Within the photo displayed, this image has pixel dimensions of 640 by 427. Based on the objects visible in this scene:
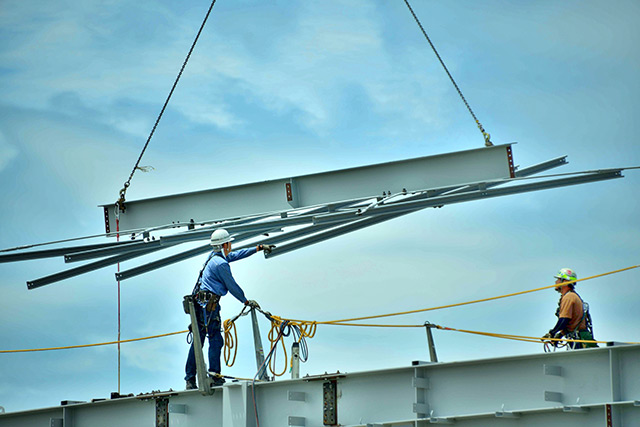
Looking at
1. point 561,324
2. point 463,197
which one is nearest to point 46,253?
point 463,197

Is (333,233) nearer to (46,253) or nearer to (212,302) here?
(212,302)

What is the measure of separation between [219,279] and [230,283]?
0.20 meters

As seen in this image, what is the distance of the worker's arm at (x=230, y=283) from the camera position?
1317 centimetres

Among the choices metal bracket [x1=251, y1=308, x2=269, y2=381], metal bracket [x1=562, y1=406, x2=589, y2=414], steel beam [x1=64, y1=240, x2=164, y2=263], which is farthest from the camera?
steel beam [x1=64, y1=240, x2=164, y2=263]

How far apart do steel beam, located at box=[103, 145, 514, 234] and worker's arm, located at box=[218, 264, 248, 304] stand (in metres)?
2.66

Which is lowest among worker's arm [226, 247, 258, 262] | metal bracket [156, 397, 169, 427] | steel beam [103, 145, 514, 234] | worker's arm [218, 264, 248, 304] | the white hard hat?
metal bracket [156, 397, 169, 427]

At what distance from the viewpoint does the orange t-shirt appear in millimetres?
12984

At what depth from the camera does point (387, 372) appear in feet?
39.1

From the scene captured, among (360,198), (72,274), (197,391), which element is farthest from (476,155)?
(72,274)

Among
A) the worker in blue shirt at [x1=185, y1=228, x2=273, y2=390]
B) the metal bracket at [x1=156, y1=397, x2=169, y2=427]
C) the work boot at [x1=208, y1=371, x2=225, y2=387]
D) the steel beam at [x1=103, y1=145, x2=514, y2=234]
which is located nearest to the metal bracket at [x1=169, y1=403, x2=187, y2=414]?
the metal bracket at [x1=156, y1=397, x2=169, y2=427]

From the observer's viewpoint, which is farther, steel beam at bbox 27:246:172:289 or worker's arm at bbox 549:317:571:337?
steel beam at bbox 27:246:172:289

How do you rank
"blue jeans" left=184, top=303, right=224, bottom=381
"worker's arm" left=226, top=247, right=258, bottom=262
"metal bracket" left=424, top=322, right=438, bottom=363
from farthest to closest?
"worker's arm" left=226, top=247, right=258, bottom=262, "blue jeans" left=184, top=303, right=224, bottom=381, "metal bracket" left=424, top=322, right=438, bottom=363

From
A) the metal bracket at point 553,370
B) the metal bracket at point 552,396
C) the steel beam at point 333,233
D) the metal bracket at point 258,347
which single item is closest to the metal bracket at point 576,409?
the metal bracket at point 552,396

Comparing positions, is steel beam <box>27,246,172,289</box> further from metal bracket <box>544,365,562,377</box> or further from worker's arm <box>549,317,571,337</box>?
metal bracket <box>544,365,562,377</box>
